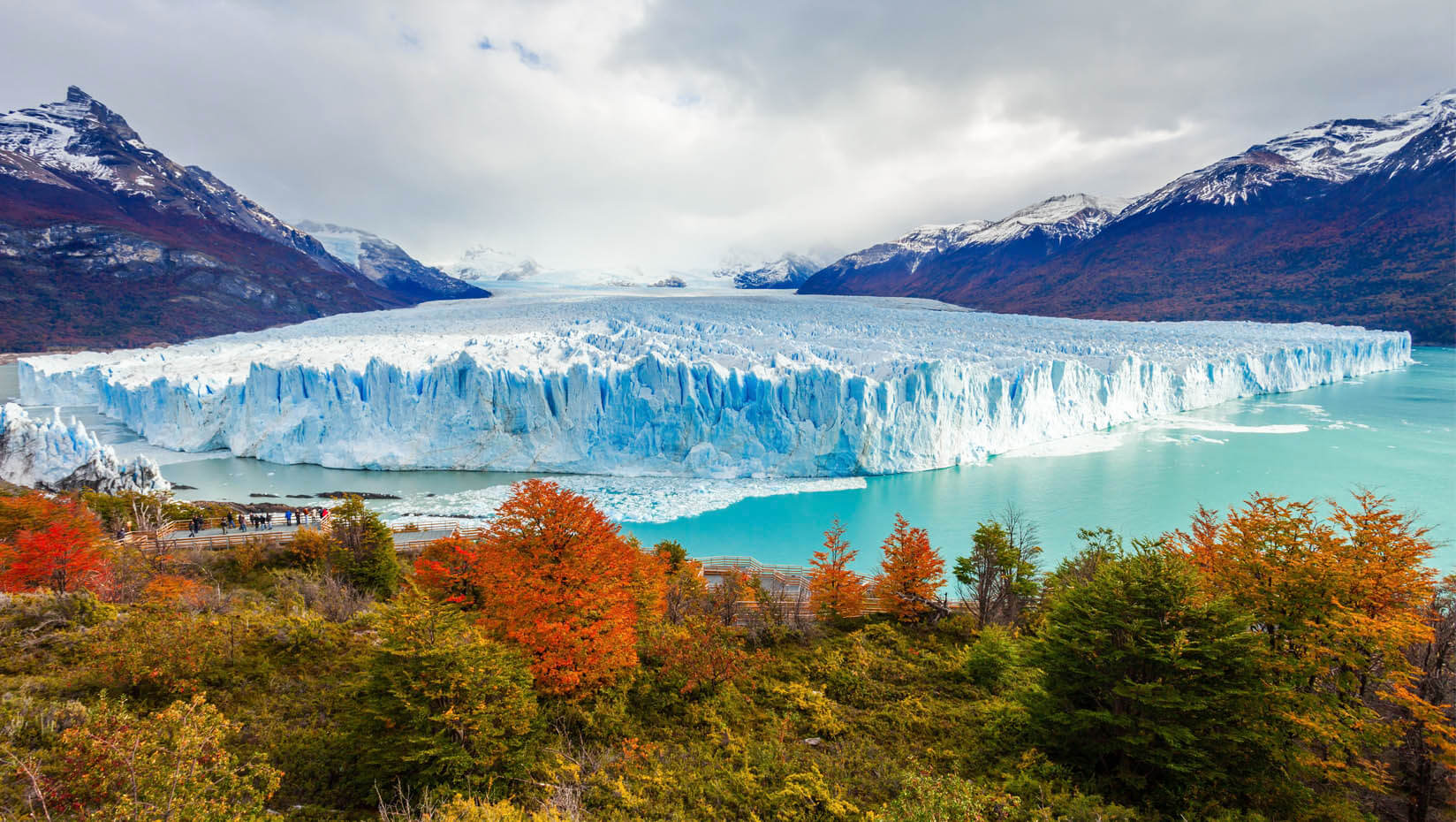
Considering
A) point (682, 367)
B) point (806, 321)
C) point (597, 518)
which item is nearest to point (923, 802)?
point (597, 518)

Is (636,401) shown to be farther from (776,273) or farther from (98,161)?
(776,273)

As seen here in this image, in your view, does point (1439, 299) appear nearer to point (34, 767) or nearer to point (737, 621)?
point (737, 621)

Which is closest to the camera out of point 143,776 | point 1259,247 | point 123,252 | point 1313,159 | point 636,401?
point 143,776

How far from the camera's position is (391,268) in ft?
334

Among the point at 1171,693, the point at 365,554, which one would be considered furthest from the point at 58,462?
the point at 1171,693

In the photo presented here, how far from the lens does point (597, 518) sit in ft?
21.7

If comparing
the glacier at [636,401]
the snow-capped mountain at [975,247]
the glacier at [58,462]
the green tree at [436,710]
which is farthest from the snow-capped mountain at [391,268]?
the green tree at [436,710]

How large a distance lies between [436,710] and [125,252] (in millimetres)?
80822

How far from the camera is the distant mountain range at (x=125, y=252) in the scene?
5084 cm

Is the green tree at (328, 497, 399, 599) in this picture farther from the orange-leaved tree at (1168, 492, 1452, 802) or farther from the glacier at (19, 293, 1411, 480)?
the orange-leaved tree at (1168, 492, 1452, 802)

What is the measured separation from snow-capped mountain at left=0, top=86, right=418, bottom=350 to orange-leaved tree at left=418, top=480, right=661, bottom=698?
6532 cm

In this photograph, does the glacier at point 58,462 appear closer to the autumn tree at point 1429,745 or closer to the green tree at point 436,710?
the green tree at point 436,710

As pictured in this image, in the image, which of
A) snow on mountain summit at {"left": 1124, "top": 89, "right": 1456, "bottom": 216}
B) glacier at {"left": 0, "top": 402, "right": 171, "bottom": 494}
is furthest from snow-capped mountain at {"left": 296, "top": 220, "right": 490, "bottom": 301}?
snow on mountain summit at {"left": 1124, "top": 89, "right": 1456, "bottom": 216}

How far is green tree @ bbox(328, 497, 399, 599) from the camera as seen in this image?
10680mm
